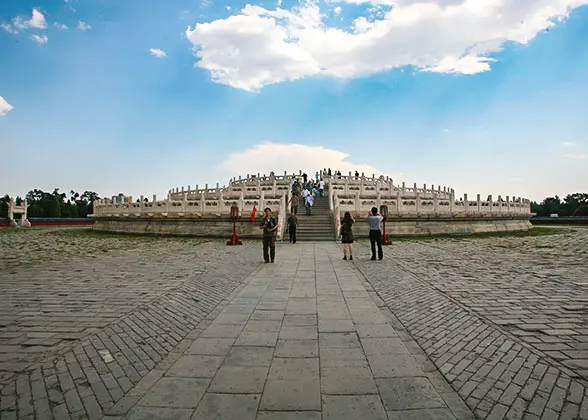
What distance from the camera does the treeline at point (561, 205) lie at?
53.1 metres

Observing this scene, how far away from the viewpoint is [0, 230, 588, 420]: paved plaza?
9.24 ft

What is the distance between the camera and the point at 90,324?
15.6 feet

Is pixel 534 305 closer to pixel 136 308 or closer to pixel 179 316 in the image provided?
pixel 179 316

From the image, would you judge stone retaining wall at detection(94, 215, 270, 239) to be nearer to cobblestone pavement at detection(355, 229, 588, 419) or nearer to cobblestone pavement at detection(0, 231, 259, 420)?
cobblestone pavement at detection(0, 231, 259, 420)

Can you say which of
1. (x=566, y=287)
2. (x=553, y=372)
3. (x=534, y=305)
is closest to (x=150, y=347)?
(x=553, y=372)

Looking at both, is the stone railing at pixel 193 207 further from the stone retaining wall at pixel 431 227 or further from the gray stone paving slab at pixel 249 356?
the gray stone paving slab at pixel 249 356

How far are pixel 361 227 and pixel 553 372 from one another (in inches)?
600

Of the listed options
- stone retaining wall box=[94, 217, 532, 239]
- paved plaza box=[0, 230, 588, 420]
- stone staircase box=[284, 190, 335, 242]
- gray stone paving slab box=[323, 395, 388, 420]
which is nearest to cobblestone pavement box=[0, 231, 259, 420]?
paved plaza box=[0, 230, 588, 420]

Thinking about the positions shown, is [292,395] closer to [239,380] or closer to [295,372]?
[295,372]

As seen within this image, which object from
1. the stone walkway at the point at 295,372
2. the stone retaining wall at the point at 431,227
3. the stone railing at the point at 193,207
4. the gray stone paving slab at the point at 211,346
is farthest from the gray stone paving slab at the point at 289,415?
the stone retaining wall at the point at 431,227

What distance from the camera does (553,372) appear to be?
10.9 feet

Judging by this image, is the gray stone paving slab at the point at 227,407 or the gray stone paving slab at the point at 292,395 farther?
the gray stone paving slab at the point at 292,395

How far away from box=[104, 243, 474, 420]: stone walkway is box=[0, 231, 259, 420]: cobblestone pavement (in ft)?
1.10

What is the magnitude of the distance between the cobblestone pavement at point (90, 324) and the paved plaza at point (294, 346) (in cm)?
2
